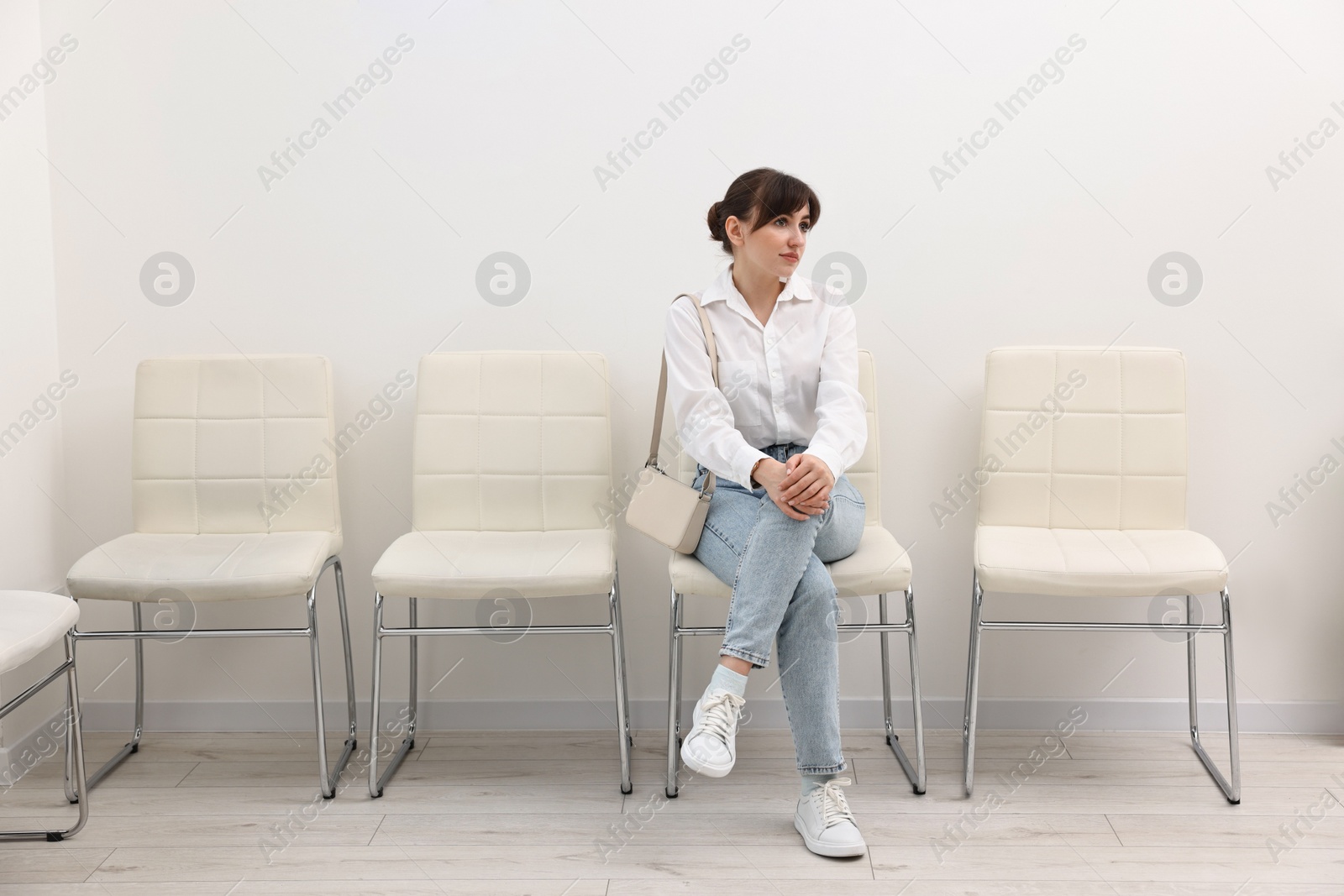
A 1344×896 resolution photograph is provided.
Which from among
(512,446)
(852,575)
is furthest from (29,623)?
(852,575)

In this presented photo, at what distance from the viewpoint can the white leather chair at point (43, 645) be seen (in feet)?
5.56

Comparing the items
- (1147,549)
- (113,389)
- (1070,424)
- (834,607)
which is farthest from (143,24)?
(1147,549)

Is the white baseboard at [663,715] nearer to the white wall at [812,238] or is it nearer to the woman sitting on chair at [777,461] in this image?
the white wall at [812,238]

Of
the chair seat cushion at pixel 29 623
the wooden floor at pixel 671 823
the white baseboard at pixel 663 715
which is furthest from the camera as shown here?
the white baseboard at pixel 663 715

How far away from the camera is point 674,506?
204cm

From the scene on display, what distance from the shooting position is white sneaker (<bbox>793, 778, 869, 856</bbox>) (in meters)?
1.86

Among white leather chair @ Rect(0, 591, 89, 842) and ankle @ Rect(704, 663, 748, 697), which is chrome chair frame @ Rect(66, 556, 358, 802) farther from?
ankle @ Rect(704, 663, 748, 697)

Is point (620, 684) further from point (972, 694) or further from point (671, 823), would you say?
point (972, 694)

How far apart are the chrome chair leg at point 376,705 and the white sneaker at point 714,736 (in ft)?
2.36

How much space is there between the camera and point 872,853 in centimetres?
189

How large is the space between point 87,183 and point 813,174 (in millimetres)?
1768

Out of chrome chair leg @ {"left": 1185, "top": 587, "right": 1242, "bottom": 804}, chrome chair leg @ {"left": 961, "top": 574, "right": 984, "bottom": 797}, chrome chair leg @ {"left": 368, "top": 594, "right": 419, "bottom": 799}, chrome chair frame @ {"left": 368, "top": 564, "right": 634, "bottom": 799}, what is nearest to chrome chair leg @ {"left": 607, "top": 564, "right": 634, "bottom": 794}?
chrome chair frame @ {"left": 368, "top": 564, "right": 634, "bottom": 799}

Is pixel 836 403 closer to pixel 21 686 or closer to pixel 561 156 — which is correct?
pixel 561 156

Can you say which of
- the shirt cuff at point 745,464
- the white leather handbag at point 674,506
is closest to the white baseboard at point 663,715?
the white leather handbag at point 674,506
